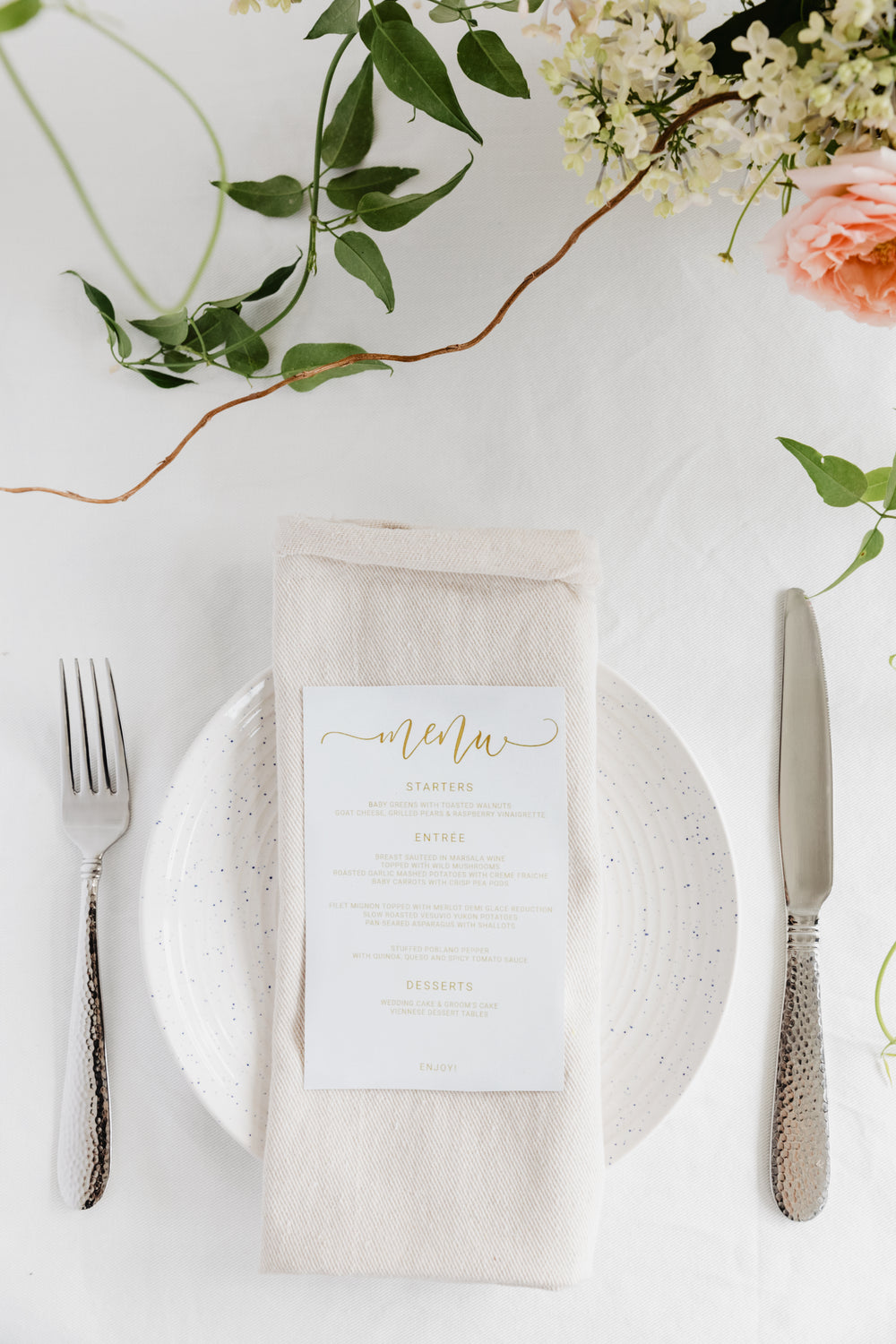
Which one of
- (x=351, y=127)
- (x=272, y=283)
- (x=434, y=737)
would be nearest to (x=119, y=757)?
(x=434, y=737)

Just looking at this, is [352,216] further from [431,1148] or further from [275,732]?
[431,1148]

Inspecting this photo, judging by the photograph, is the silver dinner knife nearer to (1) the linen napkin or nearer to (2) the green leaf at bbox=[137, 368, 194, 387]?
(1) the linen napkin

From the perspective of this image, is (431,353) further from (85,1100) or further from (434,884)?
(85,1100)

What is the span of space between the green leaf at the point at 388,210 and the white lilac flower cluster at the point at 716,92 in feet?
0.42

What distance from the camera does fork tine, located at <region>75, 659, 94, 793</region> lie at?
0.62 metres

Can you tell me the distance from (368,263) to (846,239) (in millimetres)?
300

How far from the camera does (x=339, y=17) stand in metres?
0.54

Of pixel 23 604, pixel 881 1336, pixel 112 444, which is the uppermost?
pixel 112 444

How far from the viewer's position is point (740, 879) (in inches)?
24.4

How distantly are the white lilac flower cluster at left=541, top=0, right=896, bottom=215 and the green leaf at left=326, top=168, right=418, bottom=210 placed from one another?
166 mm

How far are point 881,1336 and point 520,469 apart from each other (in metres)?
A: 0.63

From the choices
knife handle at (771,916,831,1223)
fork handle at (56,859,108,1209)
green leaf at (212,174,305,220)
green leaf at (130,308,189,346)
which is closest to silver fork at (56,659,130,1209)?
fork handle at (56,859,108,1209)

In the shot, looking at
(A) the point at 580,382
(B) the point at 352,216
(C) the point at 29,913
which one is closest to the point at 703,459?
(A) the point at 580,382

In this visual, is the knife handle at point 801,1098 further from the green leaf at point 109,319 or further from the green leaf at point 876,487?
the green leaf at point 109,319
